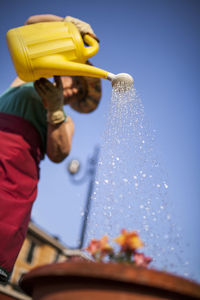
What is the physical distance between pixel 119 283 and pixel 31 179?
2.88 ft

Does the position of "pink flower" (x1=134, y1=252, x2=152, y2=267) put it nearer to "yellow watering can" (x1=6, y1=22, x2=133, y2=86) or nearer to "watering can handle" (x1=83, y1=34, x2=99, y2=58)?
"yellow watering can" (x1=6, y1=22, x2=133, y2=86)

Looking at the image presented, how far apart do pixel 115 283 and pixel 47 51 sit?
3.52 ft

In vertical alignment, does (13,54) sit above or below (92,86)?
below

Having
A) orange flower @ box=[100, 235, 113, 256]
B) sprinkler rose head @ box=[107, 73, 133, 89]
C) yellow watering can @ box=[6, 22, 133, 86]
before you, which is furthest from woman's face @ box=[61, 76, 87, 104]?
orange flower @ box=[100, 235, 113, 256]

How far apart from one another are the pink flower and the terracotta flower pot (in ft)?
0.30

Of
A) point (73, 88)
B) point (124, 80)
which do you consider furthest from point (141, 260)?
point (73, 88)

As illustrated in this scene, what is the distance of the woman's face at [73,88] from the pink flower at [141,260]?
4.30 feet

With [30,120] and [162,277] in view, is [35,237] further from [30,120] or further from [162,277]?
[162,277]

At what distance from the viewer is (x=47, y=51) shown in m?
1.21

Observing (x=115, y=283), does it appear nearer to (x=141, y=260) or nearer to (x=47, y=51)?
(x=141, y=260)

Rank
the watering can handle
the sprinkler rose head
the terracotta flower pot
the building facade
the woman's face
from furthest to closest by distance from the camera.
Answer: the building facade → the woman's face → the watering can handle → the sprinkler rose head → the terracotta flower pot

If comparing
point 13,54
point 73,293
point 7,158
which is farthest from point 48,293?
point 13,54

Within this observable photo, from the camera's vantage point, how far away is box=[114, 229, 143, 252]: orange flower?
0.52 meters

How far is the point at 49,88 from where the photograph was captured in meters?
1.30
